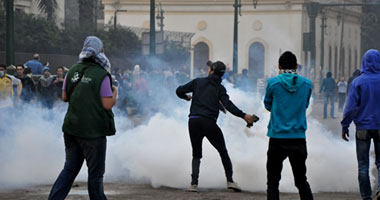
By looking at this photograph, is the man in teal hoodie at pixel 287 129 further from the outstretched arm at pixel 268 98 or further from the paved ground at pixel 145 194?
the paved ground at pixel 145 194

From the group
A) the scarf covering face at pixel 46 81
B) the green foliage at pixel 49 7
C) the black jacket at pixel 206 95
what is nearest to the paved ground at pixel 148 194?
the black jacket at pixel 206 95

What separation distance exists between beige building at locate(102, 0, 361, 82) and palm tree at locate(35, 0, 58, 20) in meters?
29.4

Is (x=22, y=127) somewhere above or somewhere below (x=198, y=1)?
below

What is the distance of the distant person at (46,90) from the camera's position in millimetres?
15289

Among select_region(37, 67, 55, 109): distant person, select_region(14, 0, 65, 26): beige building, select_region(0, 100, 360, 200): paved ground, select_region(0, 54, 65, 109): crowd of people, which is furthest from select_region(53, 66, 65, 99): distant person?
select_region(14, 0, 65, 26): beige building

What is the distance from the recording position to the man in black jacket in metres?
9.27

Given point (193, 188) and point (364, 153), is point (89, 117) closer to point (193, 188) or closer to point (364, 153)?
point (364, 153)

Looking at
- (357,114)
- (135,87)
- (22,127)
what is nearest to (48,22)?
(135,87)

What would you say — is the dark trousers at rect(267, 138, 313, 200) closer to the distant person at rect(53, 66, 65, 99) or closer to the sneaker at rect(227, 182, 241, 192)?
the sneaker at rect(227, 182, 241, 192)

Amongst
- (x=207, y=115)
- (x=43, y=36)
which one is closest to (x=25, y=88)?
(x=207, y=115)

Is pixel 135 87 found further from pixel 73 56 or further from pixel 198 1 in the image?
pixel 198 1

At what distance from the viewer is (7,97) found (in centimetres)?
1361

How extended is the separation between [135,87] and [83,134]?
17.6 meters

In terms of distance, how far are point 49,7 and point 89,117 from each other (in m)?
26.4
